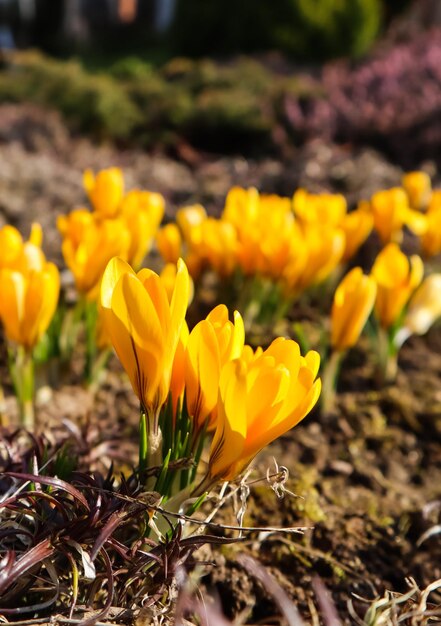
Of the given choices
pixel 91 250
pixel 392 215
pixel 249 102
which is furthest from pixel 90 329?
pixel 249 102

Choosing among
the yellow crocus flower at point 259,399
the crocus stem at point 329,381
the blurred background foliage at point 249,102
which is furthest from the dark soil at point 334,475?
the blurred background foliage at point 249,102

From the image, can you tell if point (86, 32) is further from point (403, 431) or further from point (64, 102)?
point (403, 431)

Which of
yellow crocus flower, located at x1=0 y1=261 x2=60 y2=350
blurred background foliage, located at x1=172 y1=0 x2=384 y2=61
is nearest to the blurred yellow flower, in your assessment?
yellow crocus flower, located at x1=0 y1=261 x2=60 y2=350

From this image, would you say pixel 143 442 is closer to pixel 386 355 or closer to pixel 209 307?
pixel 386 355

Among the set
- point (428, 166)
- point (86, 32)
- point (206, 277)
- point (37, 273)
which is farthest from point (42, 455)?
point (86, 32)

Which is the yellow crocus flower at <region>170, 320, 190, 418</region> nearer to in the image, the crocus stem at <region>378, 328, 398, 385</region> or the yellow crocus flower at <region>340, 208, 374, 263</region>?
the crocus stem at <region>378, 328, 398, 385</region>
